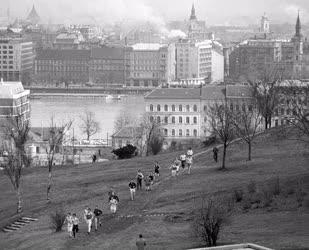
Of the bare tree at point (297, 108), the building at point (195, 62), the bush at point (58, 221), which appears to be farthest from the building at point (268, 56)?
the bush at point (58, 221)

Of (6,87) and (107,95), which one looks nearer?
(6,87)

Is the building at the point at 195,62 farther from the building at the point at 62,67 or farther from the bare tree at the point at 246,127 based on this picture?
the bare tree at the point at 246,127

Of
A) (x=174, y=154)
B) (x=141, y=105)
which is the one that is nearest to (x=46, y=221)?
(x=174, y=154)

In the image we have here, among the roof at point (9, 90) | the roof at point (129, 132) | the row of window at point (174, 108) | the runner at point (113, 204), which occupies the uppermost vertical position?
the runner at point (113, 204)

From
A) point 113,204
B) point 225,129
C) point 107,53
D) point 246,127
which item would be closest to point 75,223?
point 113,204

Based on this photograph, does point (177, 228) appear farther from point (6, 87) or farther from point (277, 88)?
point (6, 87)

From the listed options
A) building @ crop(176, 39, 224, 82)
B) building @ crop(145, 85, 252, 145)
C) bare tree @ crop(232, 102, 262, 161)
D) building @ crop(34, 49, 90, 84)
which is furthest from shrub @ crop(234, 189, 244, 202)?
building @ crop(34, 49, 90, 84)

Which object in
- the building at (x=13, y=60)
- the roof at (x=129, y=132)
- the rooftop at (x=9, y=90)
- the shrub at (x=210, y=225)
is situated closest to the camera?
the shrub at (x=210, y=225)
